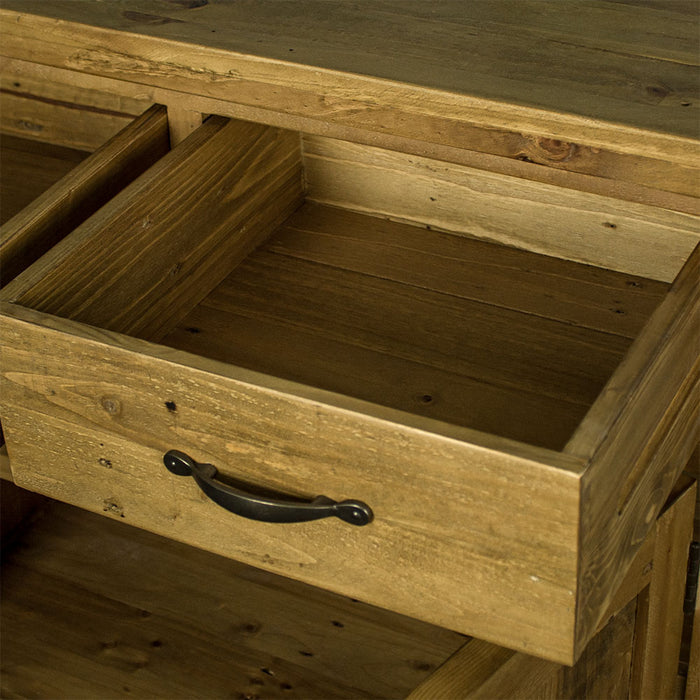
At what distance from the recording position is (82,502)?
0.82 metres

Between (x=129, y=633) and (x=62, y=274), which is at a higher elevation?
(x=62, y=274)

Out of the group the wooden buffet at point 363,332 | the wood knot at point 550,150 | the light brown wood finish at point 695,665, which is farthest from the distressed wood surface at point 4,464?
the light brown wood finish at point 695,665

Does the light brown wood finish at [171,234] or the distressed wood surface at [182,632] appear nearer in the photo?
the light brown wood finish at [171,234]

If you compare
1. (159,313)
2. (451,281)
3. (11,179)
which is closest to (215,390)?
(159,313)

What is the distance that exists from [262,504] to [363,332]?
27cm

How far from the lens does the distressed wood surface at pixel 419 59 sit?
29.6 inches

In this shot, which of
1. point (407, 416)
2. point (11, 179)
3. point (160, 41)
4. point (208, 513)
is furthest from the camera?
point (11, 179)

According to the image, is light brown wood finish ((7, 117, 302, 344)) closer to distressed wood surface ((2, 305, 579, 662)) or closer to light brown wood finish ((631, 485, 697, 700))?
distressed wood surface ((2, 305, 579, 662))

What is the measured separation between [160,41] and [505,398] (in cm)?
39

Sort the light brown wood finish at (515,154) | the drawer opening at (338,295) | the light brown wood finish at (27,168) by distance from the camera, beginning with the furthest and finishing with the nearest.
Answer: the light brown wood finish at (27,168)
the drawer opening at (338,295)
the light brown wood finish at (515,154)

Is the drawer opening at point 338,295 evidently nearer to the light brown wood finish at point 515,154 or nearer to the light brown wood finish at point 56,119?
the light brown wood finish at point 515,154

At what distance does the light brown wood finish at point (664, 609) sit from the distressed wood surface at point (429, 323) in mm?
223

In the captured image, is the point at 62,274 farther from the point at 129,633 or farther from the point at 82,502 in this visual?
the point at 129,633

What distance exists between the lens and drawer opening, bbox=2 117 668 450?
0.85 m
